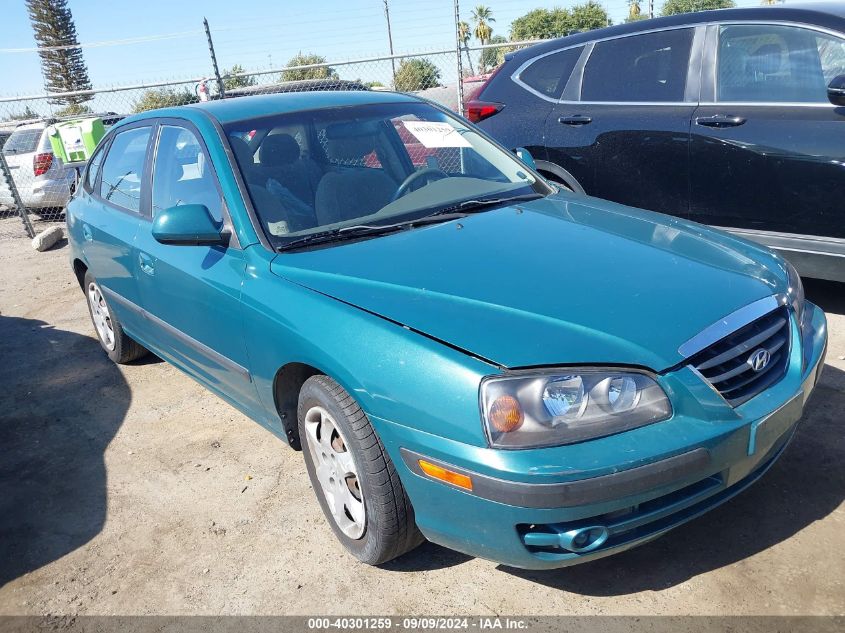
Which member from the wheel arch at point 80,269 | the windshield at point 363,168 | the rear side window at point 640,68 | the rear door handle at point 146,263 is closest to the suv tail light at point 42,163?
the wheel arch at point 80,269

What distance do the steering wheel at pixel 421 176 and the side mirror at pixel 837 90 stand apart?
7.26ft

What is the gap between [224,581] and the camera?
274 cm

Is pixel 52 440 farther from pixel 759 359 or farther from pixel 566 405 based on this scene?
pixel 759 359

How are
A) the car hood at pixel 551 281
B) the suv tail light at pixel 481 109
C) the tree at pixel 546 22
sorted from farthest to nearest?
the tree at pixel 546 22
the suv tail light at pixel 481 109
the car hood at pixel 551 281

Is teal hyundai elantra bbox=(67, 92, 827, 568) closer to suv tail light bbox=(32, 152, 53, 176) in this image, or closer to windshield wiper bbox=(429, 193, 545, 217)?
windshield wiper bbox=(429, 193, 545, 217)

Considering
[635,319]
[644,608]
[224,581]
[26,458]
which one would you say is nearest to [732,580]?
[644,608]

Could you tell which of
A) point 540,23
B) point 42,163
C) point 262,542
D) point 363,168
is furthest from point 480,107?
point 540,23

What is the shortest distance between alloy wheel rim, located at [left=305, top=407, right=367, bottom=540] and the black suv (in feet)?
9.92

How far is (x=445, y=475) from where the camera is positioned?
2.14m

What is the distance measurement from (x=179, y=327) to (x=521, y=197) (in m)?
1.79

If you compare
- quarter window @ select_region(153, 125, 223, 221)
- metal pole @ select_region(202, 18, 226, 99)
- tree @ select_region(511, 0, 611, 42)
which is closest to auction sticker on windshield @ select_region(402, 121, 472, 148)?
quarter window @ select_region(153, 125, 223, 221)

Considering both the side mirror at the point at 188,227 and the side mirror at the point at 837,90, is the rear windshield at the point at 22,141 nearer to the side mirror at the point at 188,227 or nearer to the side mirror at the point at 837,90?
the side mirror at the point at 188,227

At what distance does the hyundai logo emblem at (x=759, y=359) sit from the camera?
2285 mm

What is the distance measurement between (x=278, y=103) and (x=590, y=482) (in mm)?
2509
